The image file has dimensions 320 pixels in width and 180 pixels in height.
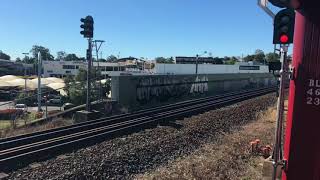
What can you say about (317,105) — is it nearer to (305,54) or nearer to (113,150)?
(305,54)

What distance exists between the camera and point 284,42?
6.36 meters

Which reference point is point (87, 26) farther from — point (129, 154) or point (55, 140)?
point (129, 154)

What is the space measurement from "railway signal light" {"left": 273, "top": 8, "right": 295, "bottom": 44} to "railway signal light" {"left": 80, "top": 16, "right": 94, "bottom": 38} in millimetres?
13418

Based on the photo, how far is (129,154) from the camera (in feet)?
35.1

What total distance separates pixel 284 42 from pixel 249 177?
11.5ft

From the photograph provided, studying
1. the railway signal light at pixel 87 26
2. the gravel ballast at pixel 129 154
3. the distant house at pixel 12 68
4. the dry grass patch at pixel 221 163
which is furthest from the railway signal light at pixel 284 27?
the distant house at pixel 12 68

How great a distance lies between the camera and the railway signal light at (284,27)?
248 inches

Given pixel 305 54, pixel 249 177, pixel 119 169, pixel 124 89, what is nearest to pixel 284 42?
pixel 305 54

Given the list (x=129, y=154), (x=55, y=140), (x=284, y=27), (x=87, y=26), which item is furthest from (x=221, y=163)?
(x=87, y=26)

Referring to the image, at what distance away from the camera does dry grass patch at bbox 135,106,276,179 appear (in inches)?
344

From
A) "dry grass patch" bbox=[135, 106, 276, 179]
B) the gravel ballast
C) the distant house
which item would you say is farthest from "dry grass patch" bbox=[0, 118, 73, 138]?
the distant house

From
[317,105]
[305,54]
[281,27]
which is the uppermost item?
[281,27]

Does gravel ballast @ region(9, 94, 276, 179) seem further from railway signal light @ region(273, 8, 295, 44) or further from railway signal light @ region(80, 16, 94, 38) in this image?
railway signal light @ region(80, 16, 94, 38)

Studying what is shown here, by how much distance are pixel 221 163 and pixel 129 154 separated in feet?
8.29
